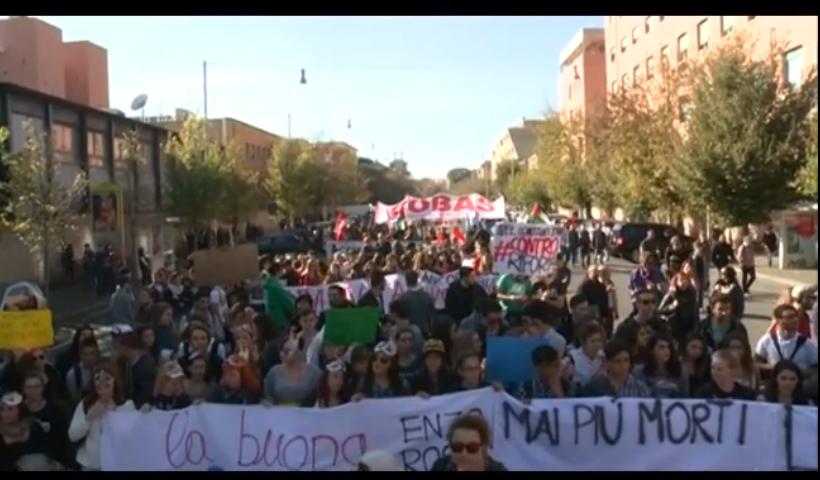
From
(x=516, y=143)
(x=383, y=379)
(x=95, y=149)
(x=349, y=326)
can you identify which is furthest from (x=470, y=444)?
(x=516, y=143)

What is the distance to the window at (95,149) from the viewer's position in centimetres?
3559

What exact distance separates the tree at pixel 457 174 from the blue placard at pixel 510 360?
169751 millimetres

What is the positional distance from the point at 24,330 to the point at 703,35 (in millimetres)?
42069

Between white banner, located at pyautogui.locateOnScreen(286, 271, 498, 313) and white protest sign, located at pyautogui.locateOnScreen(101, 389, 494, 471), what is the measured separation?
21.2ft

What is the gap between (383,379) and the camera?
7684mm

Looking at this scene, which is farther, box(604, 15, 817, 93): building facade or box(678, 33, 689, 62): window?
box(678, 33, 689, 62): window

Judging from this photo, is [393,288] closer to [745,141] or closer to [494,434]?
[494,434]

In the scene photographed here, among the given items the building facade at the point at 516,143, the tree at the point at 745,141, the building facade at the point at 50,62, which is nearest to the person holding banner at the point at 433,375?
the tree at the point at 745,141

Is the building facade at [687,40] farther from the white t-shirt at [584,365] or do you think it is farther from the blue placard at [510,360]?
the blue placard at [510,360]

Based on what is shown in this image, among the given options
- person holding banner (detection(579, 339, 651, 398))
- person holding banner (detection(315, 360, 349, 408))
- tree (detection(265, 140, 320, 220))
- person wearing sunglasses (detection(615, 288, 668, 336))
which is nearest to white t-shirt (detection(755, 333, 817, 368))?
person wearing sunglasses (detection(615, 288, 668, 336))

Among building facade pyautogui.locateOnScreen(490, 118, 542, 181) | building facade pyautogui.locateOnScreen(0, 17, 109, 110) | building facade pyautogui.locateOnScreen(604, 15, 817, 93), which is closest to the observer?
building facade pyautogui.locateOnScreen(604, 15, 817, 93)

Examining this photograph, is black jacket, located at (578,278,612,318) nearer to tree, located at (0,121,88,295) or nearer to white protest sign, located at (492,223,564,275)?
white protest sign, located at (492,223,564,275)

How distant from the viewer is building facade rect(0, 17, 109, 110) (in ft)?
151
